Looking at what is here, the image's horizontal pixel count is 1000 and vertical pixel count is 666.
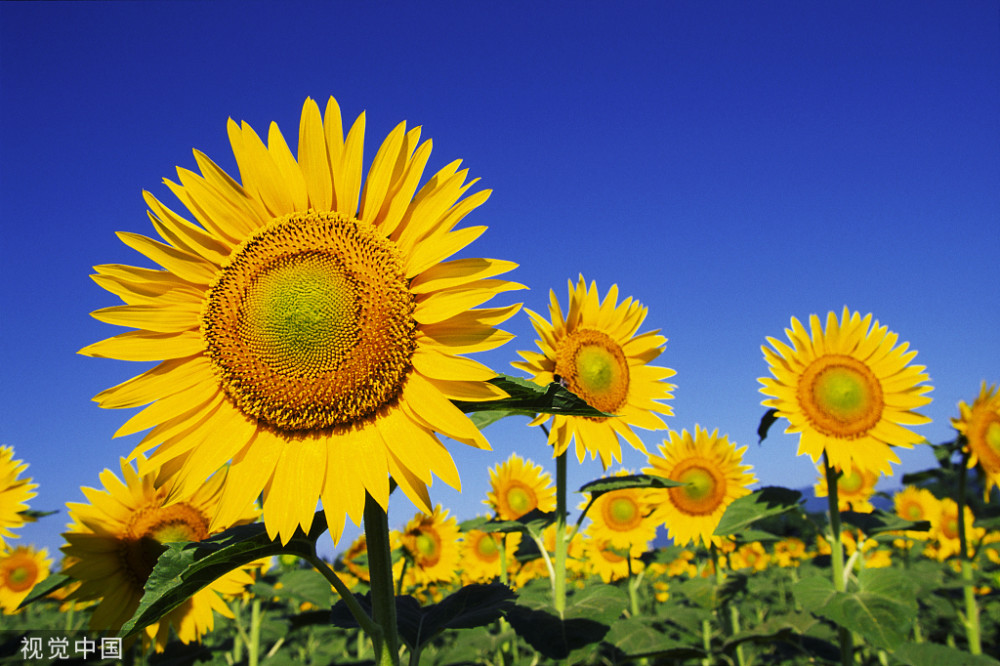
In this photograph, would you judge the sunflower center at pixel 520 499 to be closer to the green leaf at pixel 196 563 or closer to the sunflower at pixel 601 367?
the sunflower at pixel 601 367

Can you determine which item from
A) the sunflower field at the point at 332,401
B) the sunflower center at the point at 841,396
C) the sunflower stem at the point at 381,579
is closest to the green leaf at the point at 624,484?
the sunflower field at the point at 332,401

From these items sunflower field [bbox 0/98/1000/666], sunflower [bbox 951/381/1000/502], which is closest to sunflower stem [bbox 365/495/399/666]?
sunflower field [bbox 0/98/1000/666]

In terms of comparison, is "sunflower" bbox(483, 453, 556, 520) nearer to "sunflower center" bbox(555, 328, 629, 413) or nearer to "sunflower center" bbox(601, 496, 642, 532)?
"sunflower center" bbox(601, 496, 642, 532)

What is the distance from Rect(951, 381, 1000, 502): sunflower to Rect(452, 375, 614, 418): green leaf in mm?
5681

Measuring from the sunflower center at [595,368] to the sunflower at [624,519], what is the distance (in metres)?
2.75

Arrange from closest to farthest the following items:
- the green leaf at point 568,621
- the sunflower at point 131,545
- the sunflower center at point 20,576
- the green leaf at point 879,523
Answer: the green leaf at point 568,621 < the sunflower at point 131,545 < the green leaf at point 879,523 < the sunflower center at point 20,576

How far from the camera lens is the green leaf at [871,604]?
3916 millimetres

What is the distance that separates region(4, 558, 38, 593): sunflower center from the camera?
7.31 m

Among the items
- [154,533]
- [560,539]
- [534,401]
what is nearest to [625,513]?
[560,539]

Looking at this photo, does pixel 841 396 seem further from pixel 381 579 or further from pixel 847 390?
pixel 381 579

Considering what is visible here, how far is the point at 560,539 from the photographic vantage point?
4254mm

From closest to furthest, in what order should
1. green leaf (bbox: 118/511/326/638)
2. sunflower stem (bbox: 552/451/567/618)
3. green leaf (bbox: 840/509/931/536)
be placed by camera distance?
1. green leaf (bbox: 118/511/326/638)
2. sunflower stem (bbox: 552/451/567/618)
3. green leaf (bbox: 840/509/931/536)

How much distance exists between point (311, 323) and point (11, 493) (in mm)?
4382

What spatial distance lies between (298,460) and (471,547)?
21.8ft
